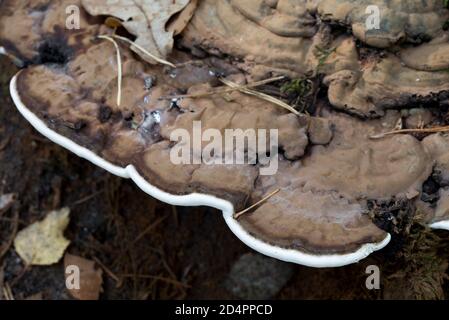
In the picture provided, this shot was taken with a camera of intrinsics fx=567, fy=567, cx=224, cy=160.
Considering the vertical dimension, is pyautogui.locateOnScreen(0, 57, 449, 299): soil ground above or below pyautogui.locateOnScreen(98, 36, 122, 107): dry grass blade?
below

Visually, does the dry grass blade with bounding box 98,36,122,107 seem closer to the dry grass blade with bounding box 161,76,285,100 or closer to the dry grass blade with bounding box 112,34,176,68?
the dry grass blade with bounding box 112,34,176,68

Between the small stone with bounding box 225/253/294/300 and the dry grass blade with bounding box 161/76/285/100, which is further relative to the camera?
the small stone with bounding box 225/253/294/300

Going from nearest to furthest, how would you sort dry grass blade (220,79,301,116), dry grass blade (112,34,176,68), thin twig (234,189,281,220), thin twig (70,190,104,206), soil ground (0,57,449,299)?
thin twig (234,189,281,220) < dry grass blade (220,79,301,116) < dry grass blade (112,34,176,68) < soil ground (0,57,449,299) < thin twig (70,190,104,206)

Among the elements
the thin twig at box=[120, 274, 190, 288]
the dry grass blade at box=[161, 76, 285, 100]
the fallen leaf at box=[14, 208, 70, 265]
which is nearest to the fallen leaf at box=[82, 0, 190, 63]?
the dry grass blade at box=[161, 76, 285, 100]

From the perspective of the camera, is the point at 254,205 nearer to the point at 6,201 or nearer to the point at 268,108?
the point at 268,108

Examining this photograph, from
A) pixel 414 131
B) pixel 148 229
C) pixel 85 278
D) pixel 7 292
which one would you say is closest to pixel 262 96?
pixel 414 131

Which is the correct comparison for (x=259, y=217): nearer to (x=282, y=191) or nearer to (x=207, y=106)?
(x=282, y=191)

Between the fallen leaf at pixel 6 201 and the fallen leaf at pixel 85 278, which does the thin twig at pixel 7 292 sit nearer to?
the fallen leaf at pixel 85 278
